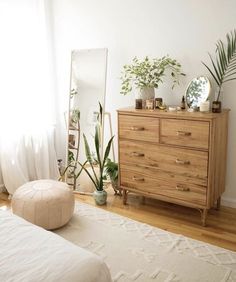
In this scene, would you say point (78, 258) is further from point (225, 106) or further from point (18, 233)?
point (225, 106)

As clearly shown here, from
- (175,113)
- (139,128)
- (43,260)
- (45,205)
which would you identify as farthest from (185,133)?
(43,260)

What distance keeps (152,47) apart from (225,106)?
36.8 inches

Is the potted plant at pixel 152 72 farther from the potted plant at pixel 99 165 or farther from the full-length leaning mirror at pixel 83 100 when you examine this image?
the potted plant at pixel 99 165

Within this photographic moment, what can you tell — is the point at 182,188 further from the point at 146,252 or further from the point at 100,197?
the point at 100,197

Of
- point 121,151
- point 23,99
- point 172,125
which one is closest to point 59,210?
point 121,151

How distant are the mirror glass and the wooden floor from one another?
102cm

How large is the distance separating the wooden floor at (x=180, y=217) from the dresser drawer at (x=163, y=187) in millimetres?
205

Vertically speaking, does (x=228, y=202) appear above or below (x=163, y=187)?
below

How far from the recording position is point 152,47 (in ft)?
10.0

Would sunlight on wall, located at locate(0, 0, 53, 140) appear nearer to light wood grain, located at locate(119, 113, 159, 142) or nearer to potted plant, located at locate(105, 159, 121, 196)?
potted plant, located at locate(105, 159, 121, 196)

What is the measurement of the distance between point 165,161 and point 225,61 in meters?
1.01

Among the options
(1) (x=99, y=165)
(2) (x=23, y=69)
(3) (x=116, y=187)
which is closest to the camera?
(1) (x=99, y=165)

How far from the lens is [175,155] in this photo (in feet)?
8.70

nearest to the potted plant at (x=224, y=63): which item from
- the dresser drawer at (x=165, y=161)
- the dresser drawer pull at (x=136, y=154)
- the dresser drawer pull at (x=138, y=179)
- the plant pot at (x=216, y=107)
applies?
the plant pot at (x=216, y=107)
